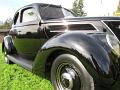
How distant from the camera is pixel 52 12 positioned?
5.71 metres

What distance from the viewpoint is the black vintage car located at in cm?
323

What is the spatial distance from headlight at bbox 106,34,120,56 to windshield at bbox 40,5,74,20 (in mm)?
2179

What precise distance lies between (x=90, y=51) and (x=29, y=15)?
10.2 ft

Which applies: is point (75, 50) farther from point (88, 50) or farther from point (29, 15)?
point (29, 15)

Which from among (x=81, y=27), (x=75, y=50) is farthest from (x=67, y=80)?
(x=81, y=27)

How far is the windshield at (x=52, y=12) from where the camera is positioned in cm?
555

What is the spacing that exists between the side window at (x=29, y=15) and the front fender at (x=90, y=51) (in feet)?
7.10

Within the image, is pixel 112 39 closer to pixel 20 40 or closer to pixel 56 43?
pixel 56 43

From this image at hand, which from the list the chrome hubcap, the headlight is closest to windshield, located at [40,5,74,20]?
the chrome hubcap

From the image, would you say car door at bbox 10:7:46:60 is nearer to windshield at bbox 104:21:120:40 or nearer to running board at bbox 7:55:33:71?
running board at bbox 7:55:33:71

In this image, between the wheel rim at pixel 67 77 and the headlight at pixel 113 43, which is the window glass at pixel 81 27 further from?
the wheel rim at pixel 67 77

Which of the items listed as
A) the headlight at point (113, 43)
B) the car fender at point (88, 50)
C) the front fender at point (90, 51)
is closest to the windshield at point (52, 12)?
the car fender at point (88, 50)

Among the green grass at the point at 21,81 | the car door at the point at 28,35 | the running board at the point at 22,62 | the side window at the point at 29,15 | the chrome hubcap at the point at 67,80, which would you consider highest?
the side window at the point at 29,15

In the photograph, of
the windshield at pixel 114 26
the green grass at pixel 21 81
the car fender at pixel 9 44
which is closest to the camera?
the windshield at pixel 114 26
